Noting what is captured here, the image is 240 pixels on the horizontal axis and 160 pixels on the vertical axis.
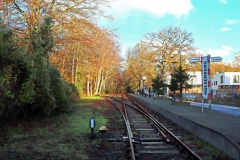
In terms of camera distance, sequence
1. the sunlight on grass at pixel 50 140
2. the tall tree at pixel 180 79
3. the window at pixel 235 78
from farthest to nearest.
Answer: the window at pixel 235 78
the tall tree at pixel 180 79
the sunlight on grass at pixel 50 140

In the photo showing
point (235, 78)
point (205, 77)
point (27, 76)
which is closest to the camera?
point (27, 76)

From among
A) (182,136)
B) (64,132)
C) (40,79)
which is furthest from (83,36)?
(182,136)

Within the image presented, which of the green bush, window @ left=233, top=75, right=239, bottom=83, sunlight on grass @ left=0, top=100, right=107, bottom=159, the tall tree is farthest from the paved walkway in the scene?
window @ left=233, top=75, right=239, bottom=83

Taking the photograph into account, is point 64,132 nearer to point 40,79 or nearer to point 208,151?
point 40,79

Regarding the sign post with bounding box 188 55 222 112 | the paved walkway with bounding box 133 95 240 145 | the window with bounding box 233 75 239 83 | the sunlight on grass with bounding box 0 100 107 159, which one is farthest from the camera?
the window with bounding box 233 75 239 83

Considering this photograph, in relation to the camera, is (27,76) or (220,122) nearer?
(27,76)

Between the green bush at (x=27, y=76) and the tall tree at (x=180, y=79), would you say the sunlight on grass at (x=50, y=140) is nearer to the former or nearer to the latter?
the green bush at (x=27, y=76)

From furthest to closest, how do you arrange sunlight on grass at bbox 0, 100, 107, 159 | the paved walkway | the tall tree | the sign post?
the tall tree → the sign post → the paved walkway → sunlight on grass at bbox 0, 100, 107, 159

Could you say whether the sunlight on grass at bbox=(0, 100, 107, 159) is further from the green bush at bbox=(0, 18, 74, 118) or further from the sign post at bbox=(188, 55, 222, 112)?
the sign post at bbox=(188, 55, 222, 112)

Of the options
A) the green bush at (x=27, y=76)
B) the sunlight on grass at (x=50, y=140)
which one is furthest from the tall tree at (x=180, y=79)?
the sunlight on grass at (x=50, y=140)

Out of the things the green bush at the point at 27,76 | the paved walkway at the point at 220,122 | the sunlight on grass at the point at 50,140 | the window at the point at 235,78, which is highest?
the window at the point at 235,78

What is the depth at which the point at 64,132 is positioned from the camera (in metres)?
11.2

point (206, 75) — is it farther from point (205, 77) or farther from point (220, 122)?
point (220, 122)

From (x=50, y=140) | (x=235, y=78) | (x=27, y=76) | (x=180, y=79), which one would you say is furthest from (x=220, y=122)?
(x=235, y=78)
